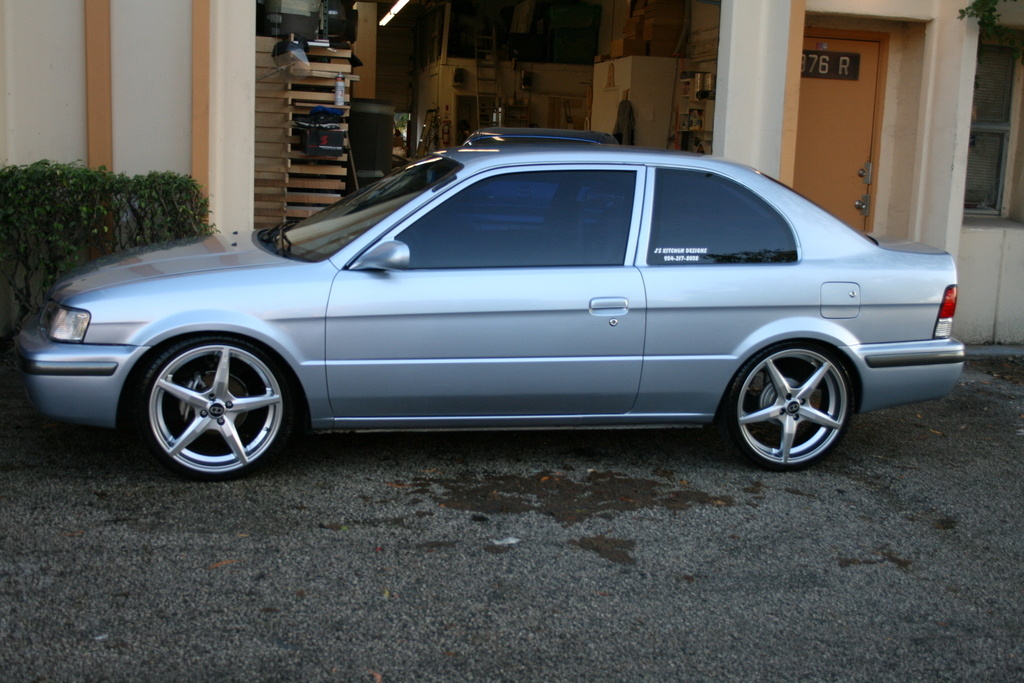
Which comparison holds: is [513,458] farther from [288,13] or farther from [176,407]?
[288,13]

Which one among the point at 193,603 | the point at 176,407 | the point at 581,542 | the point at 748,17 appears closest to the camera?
the point at 193,603

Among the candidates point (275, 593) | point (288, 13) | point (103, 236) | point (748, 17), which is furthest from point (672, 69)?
point (275, 593)

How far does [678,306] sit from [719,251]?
1.29 feet

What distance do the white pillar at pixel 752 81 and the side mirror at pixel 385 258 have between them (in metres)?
4.74

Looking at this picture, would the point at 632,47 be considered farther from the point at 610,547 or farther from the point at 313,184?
the point at 610,547

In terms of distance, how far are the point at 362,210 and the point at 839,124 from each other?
5.65 metres

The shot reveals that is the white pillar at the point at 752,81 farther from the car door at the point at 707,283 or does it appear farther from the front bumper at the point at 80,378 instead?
the front bumper at the point at 80,378

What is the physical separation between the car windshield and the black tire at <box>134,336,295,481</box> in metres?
0.61

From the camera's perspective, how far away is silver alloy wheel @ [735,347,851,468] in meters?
5.29

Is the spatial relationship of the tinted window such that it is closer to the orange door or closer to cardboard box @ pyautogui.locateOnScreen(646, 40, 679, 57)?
the orange door

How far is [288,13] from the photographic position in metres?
8.75

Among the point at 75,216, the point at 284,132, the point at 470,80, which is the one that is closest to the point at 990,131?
the point at 284,132

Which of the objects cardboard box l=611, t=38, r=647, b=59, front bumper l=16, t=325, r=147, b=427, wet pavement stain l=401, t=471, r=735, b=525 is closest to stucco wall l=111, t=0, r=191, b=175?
front bumper l=16, t=325, r=147, b=427

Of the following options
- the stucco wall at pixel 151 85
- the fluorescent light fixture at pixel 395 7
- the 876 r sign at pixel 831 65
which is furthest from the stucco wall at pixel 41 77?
the fluorescent light fixture at pixel 395 7
